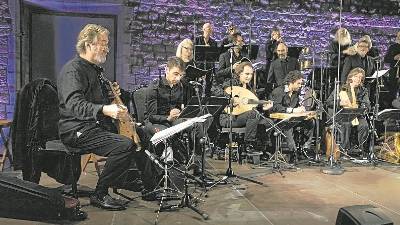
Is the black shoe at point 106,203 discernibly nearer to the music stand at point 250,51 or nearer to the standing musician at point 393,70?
the music stand at point 250,51

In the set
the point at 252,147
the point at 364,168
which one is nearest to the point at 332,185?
the point at 364,168

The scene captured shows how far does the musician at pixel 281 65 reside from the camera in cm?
838

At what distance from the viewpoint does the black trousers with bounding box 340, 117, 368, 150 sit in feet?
25.6

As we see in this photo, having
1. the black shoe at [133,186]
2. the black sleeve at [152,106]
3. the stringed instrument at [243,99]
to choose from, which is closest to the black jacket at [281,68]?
the stringed instrument at [243,99]

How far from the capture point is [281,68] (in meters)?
8.43

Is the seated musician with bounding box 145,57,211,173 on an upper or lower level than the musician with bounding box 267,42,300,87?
lower

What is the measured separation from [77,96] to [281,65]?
5.05m

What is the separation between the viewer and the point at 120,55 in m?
9.56

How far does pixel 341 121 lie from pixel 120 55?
473 centimetres

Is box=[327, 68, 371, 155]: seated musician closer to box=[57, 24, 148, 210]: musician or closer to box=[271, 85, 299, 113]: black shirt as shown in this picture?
box=[271, 85, 299, 113]: black shirt

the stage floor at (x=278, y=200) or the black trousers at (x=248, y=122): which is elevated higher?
the black trousers at (x=248, y=122)

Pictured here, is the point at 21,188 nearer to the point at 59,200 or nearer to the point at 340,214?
the point at 59,200

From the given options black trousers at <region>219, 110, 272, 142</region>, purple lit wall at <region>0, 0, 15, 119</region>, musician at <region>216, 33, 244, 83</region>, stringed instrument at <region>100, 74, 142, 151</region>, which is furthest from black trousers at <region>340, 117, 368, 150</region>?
purple lit wall at <region>0, 0, 15, 119</region>

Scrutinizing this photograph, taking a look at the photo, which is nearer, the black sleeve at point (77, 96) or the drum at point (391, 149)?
the black sleeve at point (77, 96)
